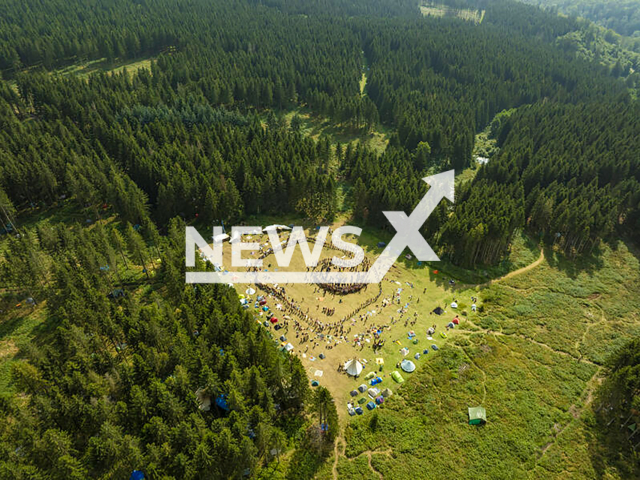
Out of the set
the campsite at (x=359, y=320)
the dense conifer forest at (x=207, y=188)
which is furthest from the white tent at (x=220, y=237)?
the dense conifer forest at (x=207, y=188)

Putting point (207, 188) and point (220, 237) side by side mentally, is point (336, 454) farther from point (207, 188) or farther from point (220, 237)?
point (207, 188)

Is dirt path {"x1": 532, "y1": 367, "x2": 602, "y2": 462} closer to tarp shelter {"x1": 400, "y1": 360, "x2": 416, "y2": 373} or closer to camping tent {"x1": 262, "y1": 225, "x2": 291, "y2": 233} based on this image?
tarp shelter {"x1": 400, "y1": 360, "x2": 416, "y2": 373}

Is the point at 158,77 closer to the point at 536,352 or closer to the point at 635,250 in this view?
the point at 536,352

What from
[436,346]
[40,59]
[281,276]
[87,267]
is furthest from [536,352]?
[40,59]

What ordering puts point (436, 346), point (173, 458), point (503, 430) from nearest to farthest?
point (173, 458), point (503, 430), point (436, 346)
